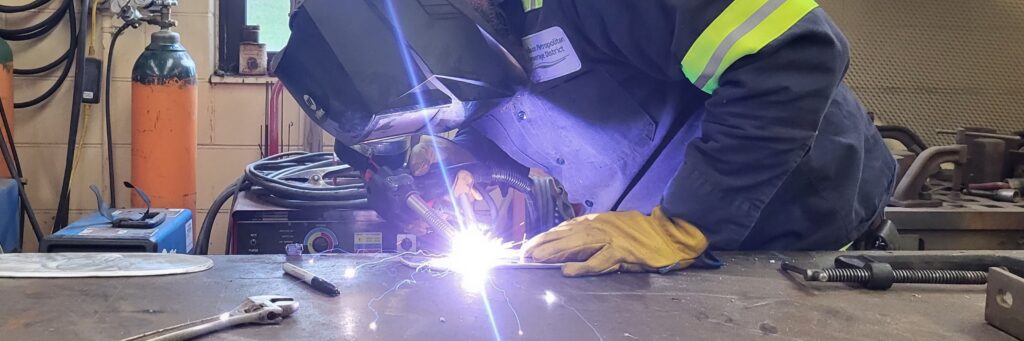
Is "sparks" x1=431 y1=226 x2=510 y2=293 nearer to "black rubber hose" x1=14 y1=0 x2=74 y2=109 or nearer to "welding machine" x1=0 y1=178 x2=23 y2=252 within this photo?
"welding machine" x1=0 y1=178 x2=23 y2=252

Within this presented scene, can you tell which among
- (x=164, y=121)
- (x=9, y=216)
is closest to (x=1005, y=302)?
(x=164, y=121)

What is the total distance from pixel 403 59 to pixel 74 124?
6.68ft

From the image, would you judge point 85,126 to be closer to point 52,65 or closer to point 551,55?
point 52,65

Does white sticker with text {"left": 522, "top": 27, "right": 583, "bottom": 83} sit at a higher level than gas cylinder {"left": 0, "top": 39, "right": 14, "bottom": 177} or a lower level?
higher

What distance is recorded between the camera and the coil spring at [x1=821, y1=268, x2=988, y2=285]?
1064 millimetres

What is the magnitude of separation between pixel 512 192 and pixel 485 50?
897mm

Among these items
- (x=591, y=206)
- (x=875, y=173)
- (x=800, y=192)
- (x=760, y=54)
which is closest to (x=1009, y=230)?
(x=875, y=173)

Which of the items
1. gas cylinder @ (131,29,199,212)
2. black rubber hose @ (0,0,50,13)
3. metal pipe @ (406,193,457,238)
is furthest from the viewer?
black rubber hose @ (0,0,50,13)

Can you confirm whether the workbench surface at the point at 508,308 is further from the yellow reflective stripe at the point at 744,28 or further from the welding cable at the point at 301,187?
the welding cable at the point at 301,187

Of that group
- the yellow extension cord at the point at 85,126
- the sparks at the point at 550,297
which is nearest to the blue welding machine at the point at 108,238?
the yellow extension cord at the point at 85,126

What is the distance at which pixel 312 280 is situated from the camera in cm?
101

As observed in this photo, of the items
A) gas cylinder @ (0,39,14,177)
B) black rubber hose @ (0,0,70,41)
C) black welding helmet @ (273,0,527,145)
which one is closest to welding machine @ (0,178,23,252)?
gas cylinder @ (0,39,14,177)

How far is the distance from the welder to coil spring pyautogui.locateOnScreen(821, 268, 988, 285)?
5.6 inches

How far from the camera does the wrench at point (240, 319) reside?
0.80m
